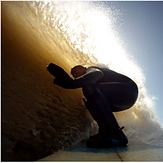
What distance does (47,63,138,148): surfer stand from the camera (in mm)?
3135

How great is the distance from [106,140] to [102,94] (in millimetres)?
492

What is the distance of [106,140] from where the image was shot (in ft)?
10.6

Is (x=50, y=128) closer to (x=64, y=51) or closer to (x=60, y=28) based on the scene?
(x=64, y=51)

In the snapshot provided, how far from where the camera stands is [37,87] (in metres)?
3.60

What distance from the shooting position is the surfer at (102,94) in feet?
10.3

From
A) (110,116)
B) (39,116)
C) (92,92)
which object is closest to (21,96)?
(39,116)

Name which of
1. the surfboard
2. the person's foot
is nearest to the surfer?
the person's foot

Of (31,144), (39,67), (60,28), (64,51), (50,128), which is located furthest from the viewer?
(60,28)

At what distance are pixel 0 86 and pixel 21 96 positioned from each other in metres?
0.28

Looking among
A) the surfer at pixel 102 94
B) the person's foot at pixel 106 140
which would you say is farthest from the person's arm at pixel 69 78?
the person's foot at pixel 106 140

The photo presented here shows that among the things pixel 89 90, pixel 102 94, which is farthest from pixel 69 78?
pixel 102 94

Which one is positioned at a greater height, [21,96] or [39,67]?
[39,67]

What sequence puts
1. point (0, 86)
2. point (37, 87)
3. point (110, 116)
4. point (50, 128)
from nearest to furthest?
point (0, 86)
point (50, 128)
point (110, 116)
point (37, 87)

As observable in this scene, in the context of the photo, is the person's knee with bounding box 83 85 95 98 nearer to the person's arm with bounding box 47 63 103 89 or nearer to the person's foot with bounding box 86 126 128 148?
the person's arm with bounding box 47 63 103 89
